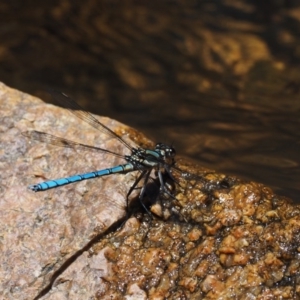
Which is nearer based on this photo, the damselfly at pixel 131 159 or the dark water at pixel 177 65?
the damselfly at pixel 131 159

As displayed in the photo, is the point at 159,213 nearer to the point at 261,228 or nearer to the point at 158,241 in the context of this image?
the point at 158,241

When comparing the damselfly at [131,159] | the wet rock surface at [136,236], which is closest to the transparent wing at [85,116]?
the damselfly at [131,159]

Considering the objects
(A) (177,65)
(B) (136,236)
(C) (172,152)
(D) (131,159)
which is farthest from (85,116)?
(A) (177,65)

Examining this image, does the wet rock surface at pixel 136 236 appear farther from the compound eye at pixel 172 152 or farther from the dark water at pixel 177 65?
the dark water at pixel 177 65

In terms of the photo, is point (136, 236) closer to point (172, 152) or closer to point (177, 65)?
point (172, 152)

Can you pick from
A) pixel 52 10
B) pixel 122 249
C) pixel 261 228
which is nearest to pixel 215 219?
pixel 261 228

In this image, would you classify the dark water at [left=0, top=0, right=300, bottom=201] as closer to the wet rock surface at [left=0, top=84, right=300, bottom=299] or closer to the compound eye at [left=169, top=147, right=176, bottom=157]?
the compound eye at [left=169, top=147, right=176, bottom=157]
